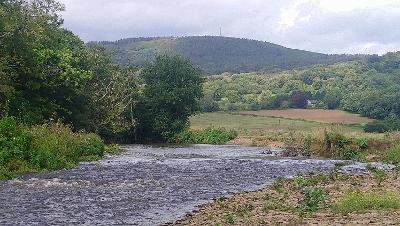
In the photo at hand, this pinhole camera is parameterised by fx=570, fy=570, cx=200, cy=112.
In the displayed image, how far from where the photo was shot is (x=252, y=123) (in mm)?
110438

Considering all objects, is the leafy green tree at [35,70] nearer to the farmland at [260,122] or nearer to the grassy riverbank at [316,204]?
the grassy riverbank at [316,204]

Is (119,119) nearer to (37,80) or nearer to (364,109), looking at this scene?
(37,80)

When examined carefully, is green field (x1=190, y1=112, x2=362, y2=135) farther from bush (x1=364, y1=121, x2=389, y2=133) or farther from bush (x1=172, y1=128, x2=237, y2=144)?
bush (x1=172, y1=128, x2=237, y2=144)

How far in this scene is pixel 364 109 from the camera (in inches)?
4535

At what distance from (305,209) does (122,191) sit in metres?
9.53

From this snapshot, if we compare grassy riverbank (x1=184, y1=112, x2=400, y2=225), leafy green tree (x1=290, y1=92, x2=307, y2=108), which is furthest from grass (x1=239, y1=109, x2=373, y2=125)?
grassy riverbank (x1=184, y1=112, x2=400, y2=225)

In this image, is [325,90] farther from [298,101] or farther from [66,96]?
[66,96]

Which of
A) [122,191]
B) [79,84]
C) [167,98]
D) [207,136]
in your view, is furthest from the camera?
[207,136]

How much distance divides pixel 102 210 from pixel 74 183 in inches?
305

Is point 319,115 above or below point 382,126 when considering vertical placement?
above

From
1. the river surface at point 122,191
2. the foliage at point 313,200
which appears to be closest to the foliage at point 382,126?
the river surface at point 122,191

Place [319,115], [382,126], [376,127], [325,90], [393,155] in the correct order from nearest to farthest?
[393,155] < [382,126] < [376,127] < [319,115] < [325,90]

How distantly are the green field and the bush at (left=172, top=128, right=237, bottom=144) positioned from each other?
4.94 metres

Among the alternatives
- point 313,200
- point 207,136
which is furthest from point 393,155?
point 207,136
